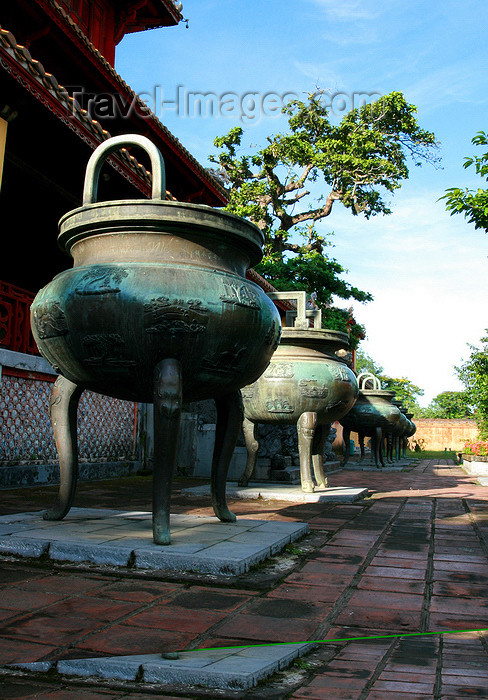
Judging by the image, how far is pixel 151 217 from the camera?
3033mm

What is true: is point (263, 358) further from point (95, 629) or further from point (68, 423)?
point (95, 629)

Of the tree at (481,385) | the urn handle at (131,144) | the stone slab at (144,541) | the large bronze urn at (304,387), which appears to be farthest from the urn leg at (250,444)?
the tree at (481,385)

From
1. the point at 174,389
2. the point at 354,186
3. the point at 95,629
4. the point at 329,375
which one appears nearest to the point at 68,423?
the point at 174,389

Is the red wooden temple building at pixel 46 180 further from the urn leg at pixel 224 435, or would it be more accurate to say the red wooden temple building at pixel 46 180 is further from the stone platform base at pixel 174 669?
the stone platform base at pixel 174 669

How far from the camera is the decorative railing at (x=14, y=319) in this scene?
22.7 ft

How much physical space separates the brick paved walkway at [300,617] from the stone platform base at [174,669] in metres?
0.03

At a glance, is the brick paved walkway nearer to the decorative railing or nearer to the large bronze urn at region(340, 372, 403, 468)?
the decorative railing

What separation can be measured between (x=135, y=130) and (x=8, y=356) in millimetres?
4965

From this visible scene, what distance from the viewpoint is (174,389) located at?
2912 mm

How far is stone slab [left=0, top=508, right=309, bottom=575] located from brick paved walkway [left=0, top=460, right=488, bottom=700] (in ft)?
0.28

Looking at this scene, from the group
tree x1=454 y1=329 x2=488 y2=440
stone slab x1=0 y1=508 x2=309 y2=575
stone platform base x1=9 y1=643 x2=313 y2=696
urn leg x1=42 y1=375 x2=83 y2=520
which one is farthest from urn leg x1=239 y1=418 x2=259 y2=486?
tree x1=454 y1=329 x2=488 y2=440

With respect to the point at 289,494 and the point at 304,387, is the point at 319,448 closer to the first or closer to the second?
the point at 289,494

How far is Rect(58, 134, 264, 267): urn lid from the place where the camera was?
305cm

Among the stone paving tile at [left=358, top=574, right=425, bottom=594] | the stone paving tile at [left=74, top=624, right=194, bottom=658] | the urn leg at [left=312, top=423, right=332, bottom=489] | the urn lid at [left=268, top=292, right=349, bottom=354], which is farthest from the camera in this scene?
the urn leg at [left=312, top=423, right=332, bottom=489]
